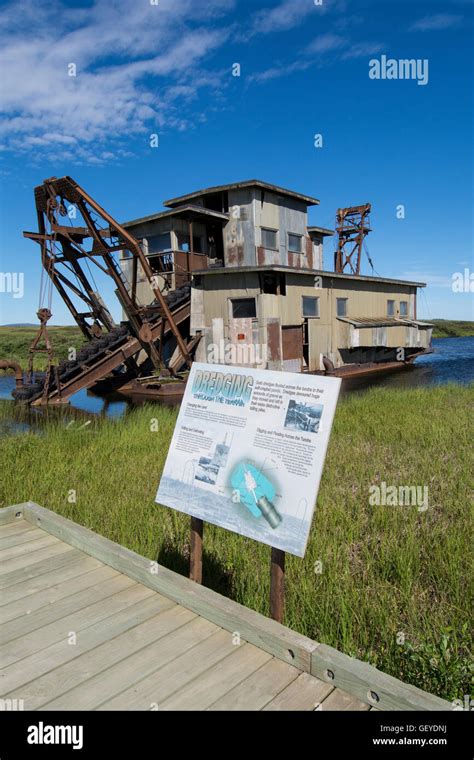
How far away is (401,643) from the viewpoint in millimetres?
3545

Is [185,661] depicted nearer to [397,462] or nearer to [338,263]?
[397,462]

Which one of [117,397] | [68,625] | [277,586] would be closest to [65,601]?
[68,625]

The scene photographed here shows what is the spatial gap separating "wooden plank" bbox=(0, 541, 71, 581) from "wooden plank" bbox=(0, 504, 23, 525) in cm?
95

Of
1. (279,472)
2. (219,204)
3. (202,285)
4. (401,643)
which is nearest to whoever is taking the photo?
(279,472)

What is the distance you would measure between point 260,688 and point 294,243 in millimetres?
24544

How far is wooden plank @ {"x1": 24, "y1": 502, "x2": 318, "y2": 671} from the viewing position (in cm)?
297

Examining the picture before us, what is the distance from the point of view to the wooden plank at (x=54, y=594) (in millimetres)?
3631

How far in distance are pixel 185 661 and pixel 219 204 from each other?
2422cm

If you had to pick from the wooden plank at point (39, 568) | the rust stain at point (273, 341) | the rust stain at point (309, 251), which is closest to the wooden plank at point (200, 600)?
the wooden plank at point (39, 568)

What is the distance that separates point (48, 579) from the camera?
13.5 ft

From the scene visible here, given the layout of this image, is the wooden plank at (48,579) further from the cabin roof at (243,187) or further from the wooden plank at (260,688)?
the cabin roof at (243,187)

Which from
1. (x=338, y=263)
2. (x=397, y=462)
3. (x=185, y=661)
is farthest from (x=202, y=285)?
(x=185, y=661)

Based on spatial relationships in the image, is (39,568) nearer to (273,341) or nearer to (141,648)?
(141,648)

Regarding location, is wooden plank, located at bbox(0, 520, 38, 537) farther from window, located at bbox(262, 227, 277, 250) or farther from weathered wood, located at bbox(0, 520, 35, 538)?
window, located at bbox(262, 227, 277, 250)
